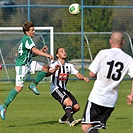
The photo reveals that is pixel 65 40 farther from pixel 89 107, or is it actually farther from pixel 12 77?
pixel 89 107

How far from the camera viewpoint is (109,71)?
8469 mm

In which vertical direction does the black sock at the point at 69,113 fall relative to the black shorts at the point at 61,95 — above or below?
below

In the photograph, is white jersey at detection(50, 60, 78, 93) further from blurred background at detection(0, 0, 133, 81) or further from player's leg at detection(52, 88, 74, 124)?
blurred background at detection(0, 0, 133, 81)

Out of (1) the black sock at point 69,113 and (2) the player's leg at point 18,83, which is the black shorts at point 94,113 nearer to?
(1) the black sock at point 69,113

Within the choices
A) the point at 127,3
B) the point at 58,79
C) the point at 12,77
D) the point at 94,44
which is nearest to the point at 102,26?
the point at 127,3

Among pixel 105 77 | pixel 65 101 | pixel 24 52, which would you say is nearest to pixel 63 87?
pixel 65 101

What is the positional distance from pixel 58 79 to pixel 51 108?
8.98ft

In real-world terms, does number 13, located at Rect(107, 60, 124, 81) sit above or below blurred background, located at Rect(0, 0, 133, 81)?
above

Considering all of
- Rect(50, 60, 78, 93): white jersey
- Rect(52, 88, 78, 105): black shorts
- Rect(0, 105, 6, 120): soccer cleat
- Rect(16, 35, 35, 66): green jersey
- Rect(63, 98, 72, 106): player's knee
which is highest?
Rect(16, 35, 35, 66): green jersey

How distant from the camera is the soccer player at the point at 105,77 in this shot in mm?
8445

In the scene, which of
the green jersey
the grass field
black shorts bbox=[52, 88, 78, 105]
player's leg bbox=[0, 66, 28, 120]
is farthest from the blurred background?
black shorts bbox=[52, 88, 78, 105]

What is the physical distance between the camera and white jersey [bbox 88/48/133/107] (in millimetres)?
8445

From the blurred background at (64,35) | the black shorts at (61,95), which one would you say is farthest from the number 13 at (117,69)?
the blurred background at (64,35)

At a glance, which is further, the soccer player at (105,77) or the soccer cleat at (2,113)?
the soccer cleat at (2,113)
